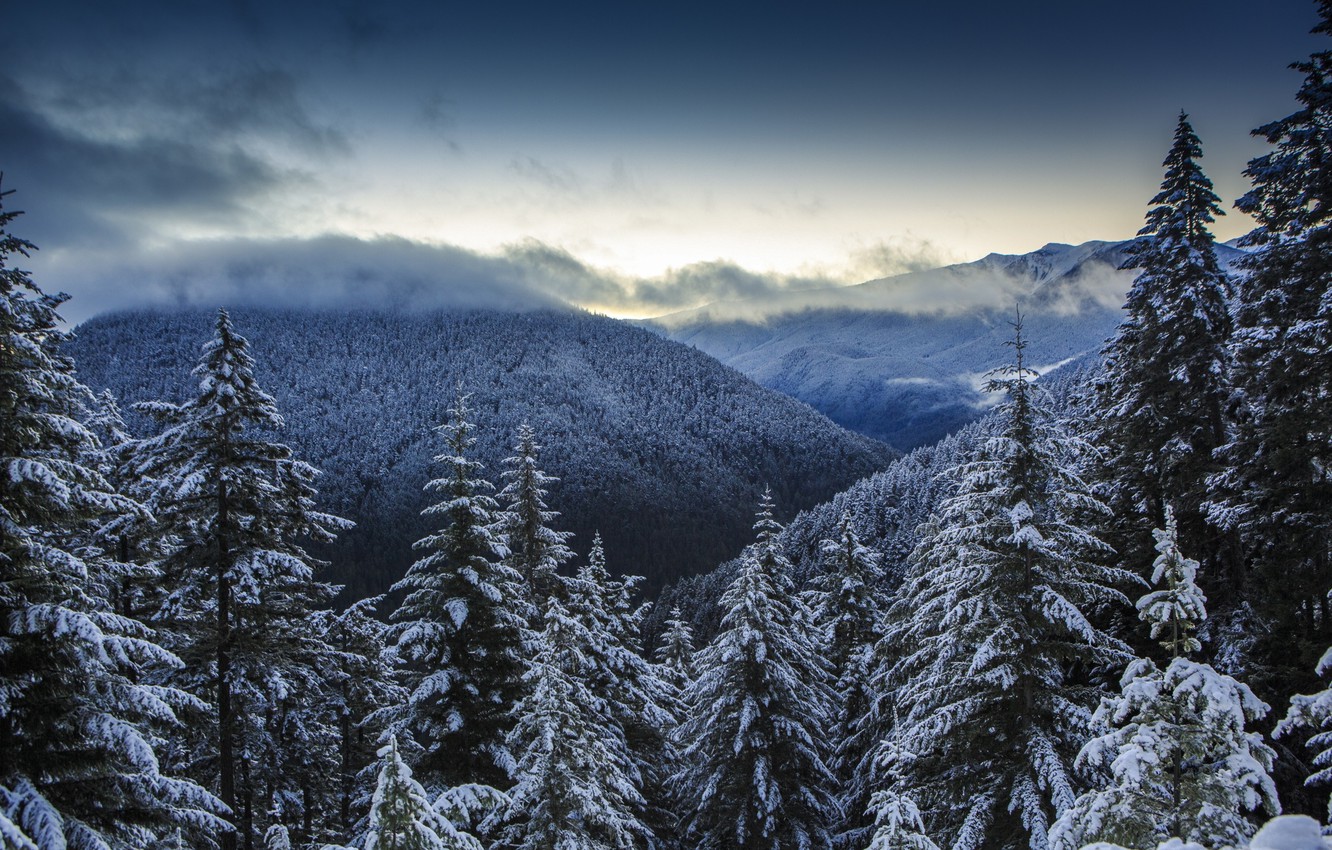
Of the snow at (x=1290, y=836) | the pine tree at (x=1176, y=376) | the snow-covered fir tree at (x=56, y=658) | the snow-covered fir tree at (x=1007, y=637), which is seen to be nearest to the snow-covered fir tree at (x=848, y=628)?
the pine tree at (x=1176, y=376)

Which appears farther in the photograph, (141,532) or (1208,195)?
(1208,195)

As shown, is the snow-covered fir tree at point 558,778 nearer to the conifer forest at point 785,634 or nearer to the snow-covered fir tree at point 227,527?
the conifer forest at point 785,634

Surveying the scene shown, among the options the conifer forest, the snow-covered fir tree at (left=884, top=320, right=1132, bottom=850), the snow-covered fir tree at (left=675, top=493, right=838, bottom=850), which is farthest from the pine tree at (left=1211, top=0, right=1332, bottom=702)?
the snow-covered fir tree at (left=675, top=493, right=838, bottom=850)

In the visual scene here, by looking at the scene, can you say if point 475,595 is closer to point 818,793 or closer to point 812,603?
point 818,793

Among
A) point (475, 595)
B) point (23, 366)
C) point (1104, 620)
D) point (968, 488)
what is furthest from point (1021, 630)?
point (23, 366)

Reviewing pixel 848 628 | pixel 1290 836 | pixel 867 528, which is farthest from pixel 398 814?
pixel 867 528

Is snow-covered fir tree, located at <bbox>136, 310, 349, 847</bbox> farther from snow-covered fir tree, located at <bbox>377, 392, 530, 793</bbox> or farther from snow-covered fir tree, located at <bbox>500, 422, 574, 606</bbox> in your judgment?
snow-covered fir tree, located at <bbox>500, 422, 574, 606</bbox>

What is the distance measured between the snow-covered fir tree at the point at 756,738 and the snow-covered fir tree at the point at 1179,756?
11045 mm

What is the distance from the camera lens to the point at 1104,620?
1805cm

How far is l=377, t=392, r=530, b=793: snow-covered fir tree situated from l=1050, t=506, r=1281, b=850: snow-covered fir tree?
12465 millimetres

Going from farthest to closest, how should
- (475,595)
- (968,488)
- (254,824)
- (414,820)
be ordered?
(254,824) < (475,595) < (968,488) < (414,820)

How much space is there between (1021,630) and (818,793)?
902cm

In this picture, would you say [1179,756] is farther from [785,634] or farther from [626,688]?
[626,688]

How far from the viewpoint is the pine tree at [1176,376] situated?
55.9ft
